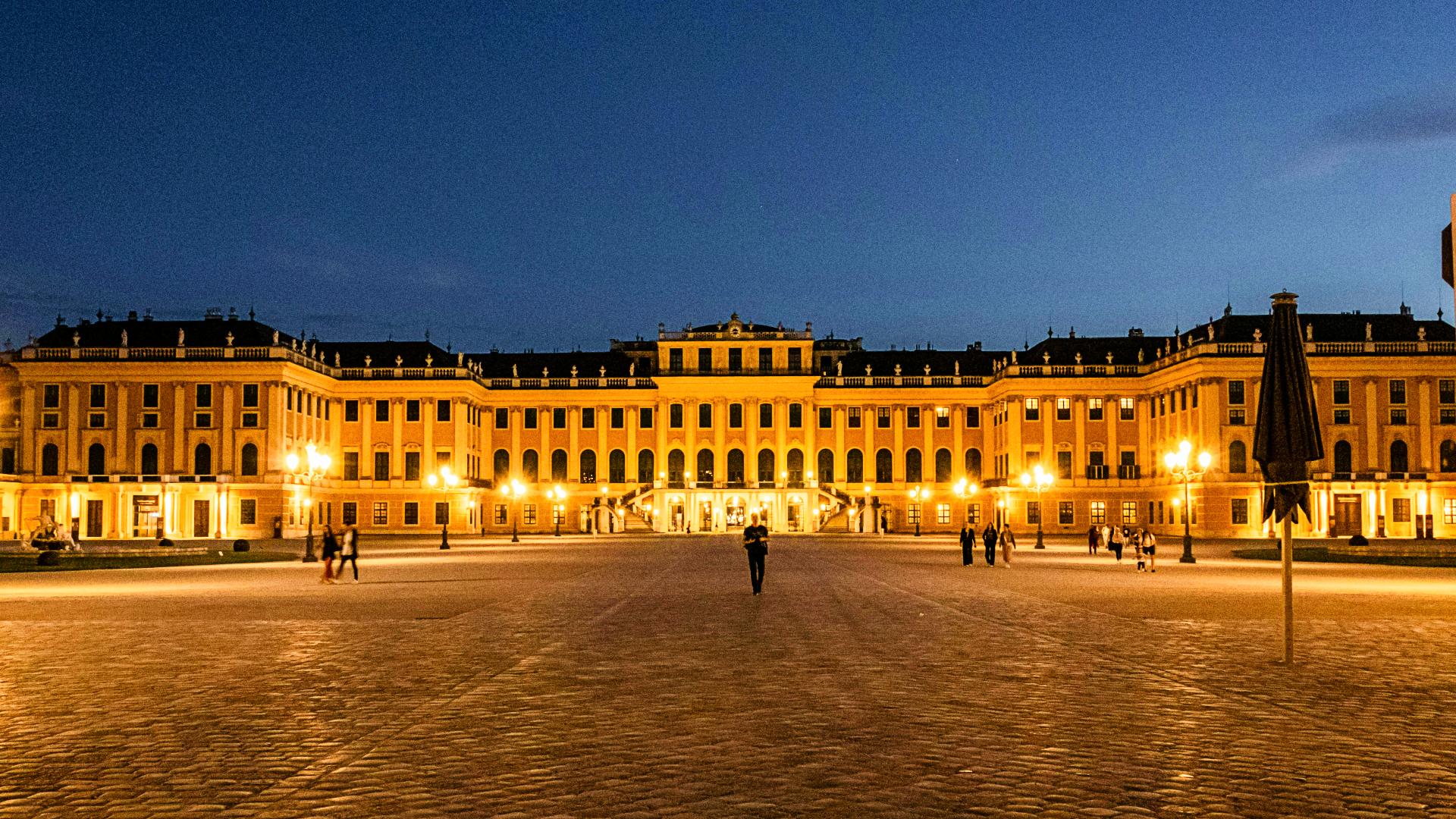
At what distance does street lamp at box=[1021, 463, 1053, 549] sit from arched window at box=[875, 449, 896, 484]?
455 inches

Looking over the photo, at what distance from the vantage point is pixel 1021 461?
9200cm

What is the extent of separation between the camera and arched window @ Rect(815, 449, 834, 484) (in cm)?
10012

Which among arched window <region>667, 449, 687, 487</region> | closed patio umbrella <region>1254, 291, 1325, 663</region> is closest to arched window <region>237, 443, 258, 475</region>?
arched window <region>667, 449, 687, 487</region>

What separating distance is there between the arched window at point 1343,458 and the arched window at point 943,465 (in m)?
27.4

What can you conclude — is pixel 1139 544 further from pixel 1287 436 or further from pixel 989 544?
pixel 1287 436

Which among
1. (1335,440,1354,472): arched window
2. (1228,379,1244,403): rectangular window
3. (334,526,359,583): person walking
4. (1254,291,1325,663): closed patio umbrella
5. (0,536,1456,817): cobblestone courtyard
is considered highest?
(1228,379,1244,403): rectangular window

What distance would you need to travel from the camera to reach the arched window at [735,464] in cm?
10006

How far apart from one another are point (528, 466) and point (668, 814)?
93708 mm

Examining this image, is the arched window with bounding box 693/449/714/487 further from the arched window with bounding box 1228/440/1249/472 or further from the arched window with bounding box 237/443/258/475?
the arched window with bounding box 1228/440/1249/472

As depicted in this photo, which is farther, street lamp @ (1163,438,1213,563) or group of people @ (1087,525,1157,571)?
street lamp @ (1163,438,1213,563)

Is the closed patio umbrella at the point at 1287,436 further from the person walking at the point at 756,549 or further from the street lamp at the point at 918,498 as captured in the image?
the street lamp at the point at 918,498

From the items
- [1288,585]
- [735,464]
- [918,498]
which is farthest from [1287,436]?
[735,464]

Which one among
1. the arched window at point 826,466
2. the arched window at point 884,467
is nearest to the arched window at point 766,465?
the arched window at point 826,466

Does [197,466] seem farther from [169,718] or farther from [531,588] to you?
[169,718]
